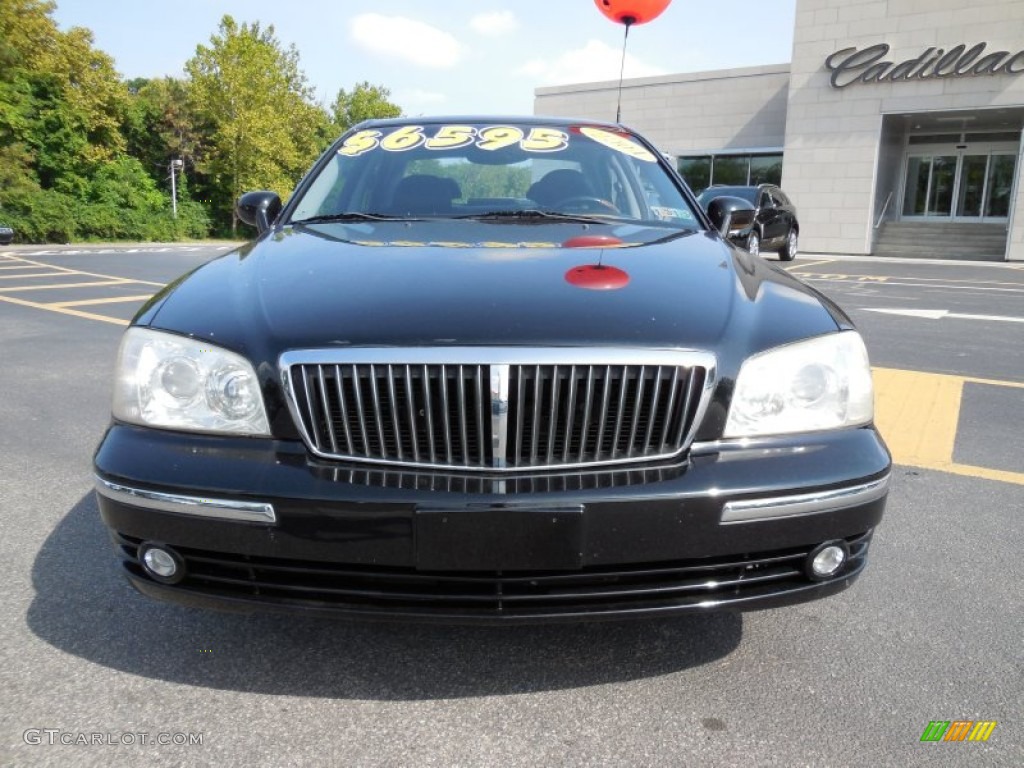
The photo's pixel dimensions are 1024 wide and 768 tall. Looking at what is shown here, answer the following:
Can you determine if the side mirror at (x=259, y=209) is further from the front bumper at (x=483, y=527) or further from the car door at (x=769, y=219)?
the car door at (x=769, y=219)

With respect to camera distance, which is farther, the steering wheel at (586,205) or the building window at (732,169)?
the building window at (732,169)

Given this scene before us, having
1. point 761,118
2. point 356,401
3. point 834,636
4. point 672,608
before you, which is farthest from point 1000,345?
point 761,118

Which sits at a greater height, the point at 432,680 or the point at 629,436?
the point at 629,436

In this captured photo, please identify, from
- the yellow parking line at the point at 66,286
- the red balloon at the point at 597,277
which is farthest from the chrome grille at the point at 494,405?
the yellow parking line at the point at 66,286

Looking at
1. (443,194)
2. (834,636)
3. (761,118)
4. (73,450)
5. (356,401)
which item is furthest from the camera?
(761,118)

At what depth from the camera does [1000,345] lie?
22.0ft

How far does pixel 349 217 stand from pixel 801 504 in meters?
1.88

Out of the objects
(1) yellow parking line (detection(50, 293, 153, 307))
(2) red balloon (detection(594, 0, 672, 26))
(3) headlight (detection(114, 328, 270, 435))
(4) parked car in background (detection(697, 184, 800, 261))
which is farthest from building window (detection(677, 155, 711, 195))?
(3) headlight (detection(114, 328, 270, 435))

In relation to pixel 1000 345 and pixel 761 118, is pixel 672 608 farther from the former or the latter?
pixel 761 118

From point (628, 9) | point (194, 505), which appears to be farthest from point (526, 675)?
point (628, 9)

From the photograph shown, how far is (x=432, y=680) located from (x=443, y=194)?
69.9 inches

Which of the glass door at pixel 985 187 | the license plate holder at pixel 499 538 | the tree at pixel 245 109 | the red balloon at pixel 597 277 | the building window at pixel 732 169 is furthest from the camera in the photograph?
the tree at pixel 245 109

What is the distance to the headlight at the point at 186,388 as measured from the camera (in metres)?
1.72

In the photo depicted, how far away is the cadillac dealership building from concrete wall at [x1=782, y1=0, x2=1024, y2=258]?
3cm
